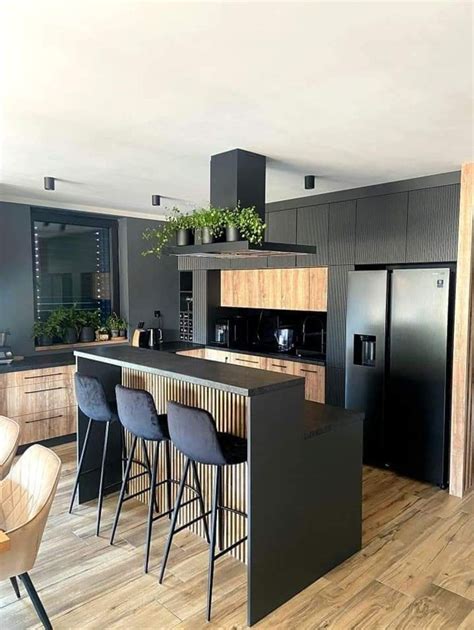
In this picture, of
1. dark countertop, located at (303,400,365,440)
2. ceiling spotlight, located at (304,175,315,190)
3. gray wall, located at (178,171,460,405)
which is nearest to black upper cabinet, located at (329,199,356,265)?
gray wall, located at (178,171,460,405)

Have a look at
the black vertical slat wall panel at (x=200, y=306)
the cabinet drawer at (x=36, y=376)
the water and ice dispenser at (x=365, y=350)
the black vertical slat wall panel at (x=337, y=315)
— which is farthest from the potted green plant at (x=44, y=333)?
the water and ice dispenser at (x=365, y=350)

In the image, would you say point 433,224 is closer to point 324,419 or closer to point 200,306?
point 324,419

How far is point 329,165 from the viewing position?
3525 millimetres

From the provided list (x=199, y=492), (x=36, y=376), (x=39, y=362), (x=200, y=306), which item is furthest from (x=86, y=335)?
(x=199, y=492)

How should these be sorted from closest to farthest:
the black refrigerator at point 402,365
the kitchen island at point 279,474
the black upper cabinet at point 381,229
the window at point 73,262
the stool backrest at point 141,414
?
1. the kitchen island at point 279,474
2. the stool backrest at point 141,414
3. the black refrigerator at point 402,365
4. the black upper cabinet at point 381,229
5. the window at point 73,262

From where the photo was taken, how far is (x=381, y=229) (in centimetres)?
423

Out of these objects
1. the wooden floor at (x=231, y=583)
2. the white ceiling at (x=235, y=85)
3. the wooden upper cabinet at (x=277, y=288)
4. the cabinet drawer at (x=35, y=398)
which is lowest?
the wooden floor at (x=231, y=583)

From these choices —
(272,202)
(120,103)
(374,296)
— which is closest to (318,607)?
(374,296)

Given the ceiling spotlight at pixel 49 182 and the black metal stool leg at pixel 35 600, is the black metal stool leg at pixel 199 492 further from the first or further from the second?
the ceiling spotlight at pixel 49 182

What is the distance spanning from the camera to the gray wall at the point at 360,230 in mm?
3832

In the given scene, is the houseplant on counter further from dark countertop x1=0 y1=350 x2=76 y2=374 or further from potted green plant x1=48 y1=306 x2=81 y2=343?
potted green plant x1=48 y1=306 x2=81 y2=343

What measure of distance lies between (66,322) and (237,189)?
317 centimetres

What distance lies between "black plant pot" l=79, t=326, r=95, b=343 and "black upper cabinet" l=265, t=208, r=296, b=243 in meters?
2.38

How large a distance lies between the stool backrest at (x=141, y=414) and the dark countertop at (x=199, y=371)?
0.59 ft
